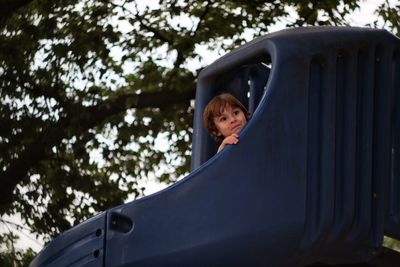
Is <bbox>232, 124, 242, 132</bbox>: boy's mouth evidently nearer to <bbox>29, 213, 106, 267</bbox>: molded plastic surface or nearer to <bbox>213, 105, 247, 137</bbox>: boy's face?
<bbox>213, 105, 247, 137</bbox>: boy's face

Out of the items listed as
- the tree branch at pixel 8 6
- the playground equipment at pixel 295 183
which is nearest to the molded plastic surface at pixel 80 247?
the playground equipment at pixel 295 183

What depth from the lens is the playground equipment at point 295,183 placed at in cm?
431

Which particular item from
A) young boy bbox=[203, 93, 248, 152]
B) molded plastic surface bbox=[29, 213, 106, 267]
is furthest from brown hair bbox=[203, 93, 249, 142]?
molded plastic surface bbox=[29, 213, 106, 267]

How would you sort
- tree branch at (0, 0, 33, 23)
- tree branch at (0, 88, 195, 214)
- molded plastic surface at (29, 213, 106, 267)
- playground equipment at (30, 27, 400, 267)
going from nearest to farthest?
playground equipment at (30, 27, 400, 267), molded plastic surface at (29, 213, 106, 267), tree branch at (0, 88, 195, 214), tree branch at (0, 0, 33, 23)

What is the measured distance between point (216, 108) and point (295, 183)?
2.92ft

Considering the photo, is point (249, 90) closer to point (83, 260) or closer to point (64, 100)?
point (83, 260)

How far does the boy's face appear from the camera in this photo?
497 cm

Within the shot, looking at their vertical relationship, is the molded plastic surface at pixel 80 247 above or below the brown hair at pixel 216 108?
below

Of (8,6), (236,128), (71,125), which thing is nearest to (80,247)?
(236,128)

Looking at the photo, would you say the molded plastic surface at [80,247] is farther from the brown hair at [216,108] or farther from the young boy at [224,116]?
the brown hair at [216,108]

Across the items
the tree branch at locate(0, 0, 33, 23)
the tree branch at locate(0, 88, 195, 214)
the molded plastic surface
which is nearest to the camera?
the molded plastic surface

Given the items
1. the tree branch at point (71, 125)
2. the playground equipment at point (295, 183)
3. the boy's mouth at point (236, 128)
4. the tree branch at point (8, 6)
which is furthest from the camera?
the tree branch at point (8, 6)

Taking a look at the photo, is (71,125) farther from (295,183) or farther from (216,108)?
(295,183)

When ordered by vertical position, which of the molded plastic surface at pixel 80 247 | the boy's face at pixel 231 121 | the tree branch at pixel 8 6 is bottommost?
the molded plastic surface at pixel 80 247
